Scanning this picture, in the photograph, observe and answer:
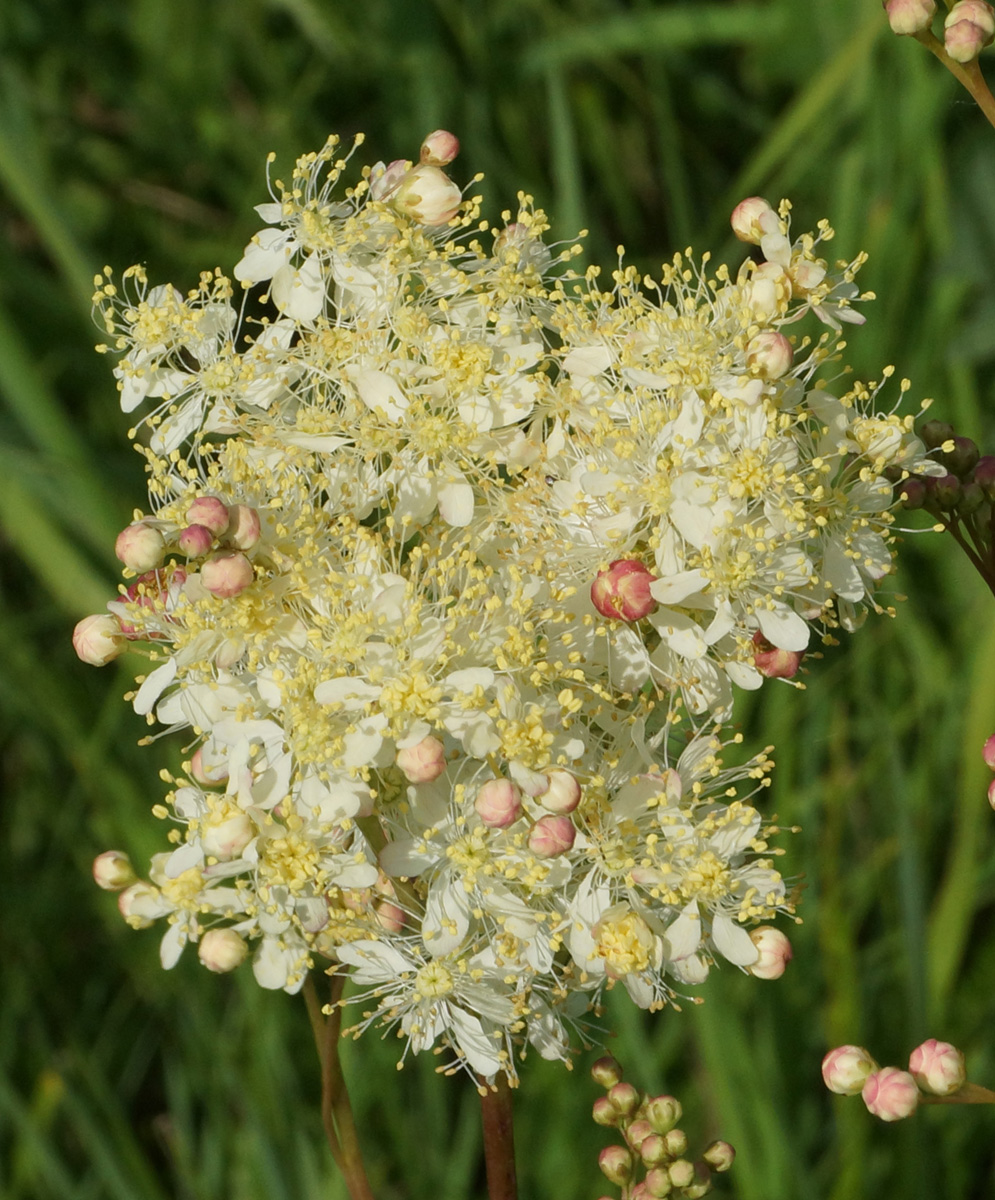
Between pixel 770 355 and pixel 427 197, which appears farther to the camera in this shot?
pixel 427 197

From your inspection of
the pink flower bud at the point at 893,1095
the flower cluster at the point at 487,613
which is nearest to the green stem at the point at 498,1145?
the flower cluster at the point at 487,613

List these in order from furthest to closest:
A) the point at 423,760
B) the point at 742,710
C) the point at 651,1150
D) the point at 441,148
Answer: the point at 742,710
the point at 441,148
the point at 651,1150
the point at 423,760

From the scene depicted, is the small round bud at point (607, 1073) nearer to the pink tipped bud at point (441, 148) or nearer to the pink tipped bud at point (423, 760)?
the pink tipped bud at point (423, 760)

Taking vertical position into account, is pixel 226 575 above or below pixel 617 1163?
above

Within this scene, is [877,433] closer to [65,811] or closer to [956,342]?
[956,342]

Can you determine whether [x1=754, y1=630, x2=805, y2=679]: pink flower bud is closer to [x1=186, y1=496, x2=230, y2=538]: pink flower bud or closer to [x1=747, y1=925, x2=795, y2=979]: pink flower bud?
[x1=747, y1=925, x2=795, y2=979]: pink flower bud

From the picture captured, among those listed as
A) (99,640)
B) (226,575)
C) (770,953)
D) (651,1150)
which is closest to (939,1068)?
(770,953)

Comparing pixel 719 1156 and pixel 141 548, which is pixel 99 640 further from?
pixel 719 1156
